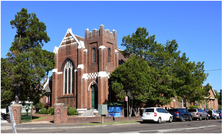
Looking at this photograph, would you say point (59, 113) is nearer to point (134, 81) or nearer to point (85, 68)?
point (134, 81)

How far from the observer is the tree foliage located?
27453 mm

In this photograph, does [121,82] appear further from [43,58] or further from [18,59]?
[18,59]

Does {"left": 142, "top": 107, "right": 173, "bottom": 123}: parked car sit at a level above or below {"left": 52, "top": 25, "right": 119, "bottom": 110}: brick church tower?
below

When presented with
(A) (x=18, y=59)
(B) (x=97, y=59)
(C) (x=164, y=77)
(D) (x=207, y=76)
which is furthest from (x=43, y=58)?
(D) (x=207, y=76)

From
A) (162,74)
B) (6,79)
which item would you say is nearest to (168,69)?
(162,74)

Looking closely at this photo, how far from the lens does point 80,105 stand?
106 ft

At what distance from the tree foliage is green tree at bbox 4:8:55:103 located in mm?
9214

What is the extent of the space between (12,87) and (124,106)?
15308mm

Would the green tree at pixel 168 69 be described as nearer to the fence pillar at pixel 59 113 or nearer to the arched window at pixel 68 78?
the arched window at pixel 68 78

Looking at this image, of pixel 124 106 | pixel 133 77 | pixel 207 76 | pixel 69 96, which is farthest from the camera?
pixel 69 96

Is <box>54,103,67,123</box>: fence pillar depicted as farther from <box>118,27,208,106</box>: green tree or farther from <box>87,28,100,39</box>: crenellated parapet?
<box>87,28,100,39</box>: crenellated parapet

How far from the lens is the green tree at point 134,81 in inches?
1048

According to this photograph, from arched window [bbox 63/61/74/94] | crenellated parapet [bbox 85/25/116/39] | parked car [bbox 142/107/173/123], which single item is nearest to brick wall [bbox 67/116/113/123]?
parked car [bbox 142/107/173/123]

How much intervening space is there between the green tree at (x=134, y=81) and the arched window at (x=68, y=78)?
31.9 feet
